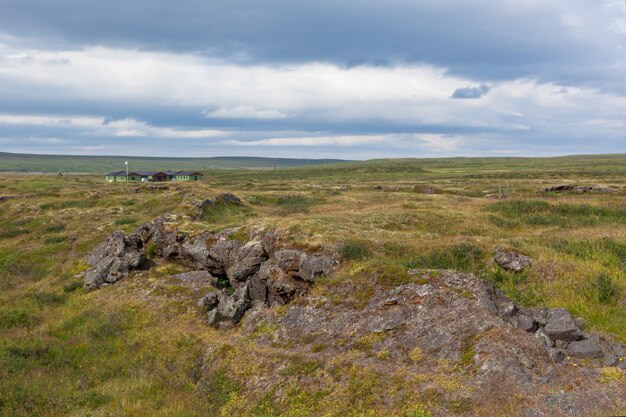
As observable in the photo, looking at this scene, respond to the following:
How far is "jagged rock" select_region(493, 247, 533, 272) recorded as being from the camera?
1869 centimetres

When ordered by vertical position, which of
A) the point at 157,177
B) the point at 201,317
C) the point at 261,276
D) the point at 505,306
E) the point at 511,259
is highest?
the point at 511,259

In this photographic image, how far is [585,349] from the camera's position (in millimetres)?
12914

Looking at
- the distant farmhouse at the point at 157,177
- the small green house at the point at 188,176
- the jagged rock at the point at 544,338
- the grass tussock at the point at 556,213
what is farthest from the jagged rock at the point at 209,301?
the small green house at the point at 188,176

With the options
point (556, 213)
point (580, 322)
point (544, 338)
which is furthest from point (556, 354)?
point (556, 213)

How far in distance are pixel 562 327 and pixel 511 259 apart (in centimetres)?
556

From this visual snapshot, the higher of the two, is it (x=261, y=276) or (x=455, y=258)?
(x=455, y=258)

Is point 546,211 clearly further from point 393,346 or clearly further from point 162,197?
point 162,197

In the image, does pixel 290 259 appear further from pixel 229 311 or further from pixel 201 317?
pixel 201 317

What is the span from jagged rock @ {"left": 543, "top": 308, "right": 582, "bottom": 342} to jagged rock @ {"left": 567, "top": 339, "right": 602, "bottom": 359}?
334 mm

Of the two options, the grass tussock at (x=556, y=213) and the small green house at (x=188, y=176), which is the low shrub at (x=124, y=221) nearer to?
the grass tussock at (x=556, y=213)

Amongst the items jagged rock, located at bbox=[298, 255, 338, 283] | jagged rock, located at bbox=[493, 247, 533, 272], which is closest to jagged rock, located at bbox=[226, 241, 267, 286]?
jagged rock, located at bbox=[298, 255, 338, 283]

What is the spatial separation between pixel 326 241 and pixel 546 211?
22092 mm

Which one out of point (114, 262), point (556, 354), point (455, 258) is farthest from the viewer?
point (114, 262)

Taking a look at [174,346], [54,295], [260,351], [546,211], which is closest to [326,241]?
[260,351]
